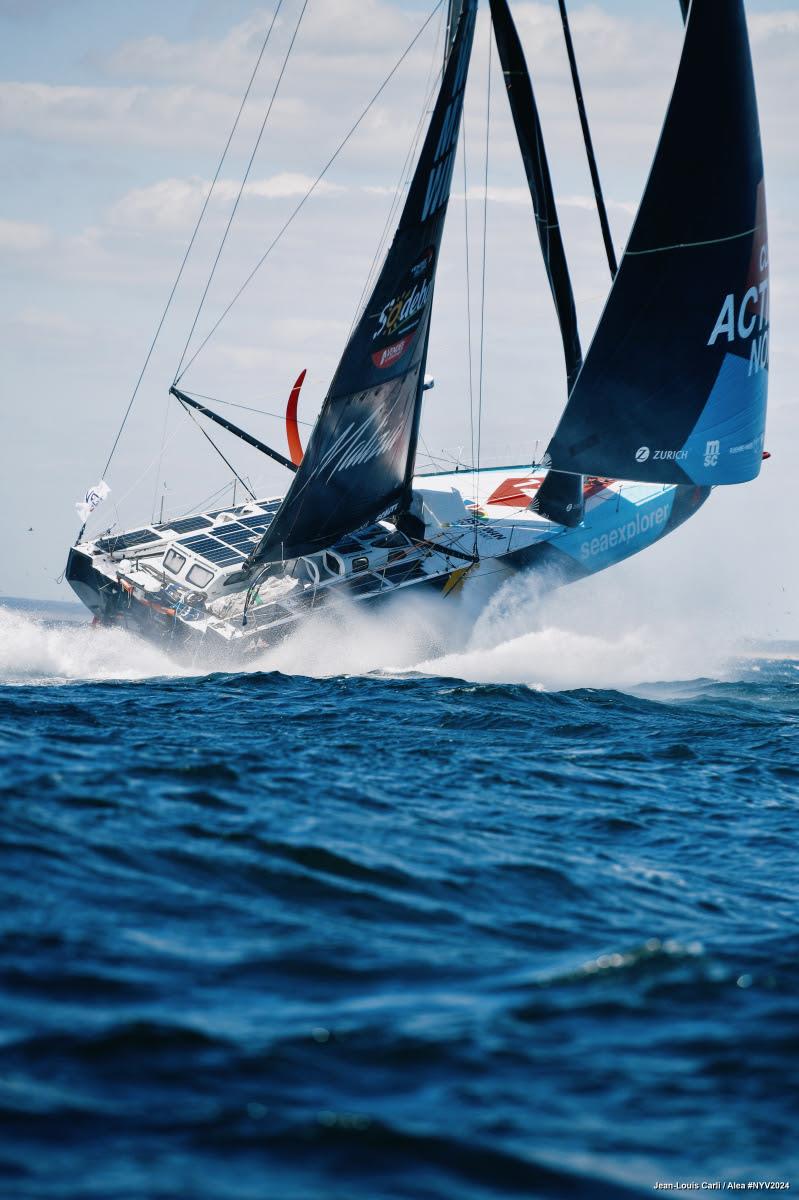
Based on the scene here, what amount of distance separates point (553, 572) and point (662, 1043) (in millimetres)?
18845

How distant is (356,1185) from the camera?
3438 mm

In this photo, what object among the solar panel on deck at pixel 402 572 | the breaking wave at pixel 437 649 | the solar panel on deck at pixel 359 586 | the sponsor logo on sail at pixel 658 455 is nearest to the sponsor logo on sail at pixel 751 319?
the sponsor logo on sail at pixel 658 455

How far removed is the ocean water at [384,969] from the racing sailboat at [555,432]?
28.5 ft

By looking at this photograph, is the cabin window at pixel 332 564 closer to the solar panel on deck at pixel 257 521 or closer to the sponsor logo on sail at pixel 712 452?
the solar panel on deck at pixel 257 521

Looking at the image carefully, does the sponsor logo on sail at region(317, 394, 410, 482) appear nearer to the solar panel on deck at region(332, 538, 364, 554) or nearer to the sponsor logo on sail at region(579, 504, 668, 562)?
the solar panel on deck at region(332, 538, 364, 554)

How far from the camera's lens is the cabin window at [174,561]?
68.9ft

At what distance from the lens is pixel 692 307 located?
1867 centimetres

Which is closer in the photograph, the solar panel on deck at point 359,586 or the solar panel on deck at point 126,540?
the solar panel on deck at point 359,586

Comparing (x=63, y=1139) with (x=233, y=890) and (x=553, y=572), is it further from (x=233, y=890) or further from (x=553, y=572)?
(x=553, y=572)

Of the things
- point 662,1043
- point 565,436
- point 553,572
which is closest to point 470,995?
point 662,1043

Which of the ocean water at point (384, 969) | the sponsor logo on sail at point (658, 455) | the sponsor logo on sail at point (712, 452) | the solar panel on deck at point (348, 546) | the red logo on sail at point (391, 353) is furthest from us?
the solar panel on deck at point (348, 546)

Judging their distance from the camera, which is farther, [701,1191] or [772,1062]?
[772,1062]

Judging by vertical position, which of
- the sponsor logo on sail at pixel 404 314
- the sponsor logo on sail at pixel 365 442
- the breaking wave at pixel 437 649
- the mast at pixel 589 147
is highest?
the mast at pixel 589 147

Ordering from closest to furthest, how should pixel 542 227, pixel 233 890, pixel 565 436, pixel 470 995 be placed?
pixel 470 995, pixel 233 890, pixel 565 436, pixel 542 227
